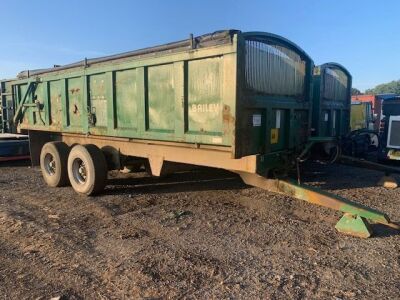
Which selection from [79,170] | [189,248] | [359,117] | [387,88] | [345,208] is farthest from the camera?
[387,88]

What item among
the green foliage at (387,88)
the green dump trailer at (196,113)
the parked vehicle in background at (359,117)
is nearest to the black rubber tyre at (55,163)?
the green dump trailer at (196,113)

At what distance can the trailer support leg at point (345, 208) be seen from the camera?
4395mm

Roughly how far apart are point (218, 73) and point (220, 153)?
1052mm

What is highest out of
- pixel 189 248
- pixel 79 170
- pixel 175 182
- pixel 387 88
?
pixel 387 88

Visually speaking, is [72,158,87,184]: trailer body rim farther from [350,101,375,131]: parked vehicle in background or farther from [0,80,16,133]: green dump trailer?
[350,101,375,131]: parked vehicle in background

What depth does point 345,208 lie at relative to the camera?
4547mm

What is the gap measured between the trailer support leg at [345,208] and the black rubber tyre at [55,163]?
4.27 metres

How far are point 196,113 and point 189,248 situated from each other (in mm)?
1873

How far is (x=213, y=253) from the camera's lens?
402 cm

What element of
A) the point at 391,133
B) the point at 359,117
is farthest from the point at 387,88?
the point at 391,133

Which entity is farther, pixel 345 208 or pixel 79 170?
pixel 79 170

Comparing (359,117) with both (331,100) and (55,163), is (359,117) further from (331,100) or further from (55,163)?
(55,163)

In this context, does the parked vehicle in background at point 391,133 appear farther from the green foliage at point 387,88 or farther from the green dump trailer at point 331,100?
the green foliage at point 387,88

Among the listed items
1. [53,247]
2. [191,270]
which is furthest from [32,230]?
[191,270]
